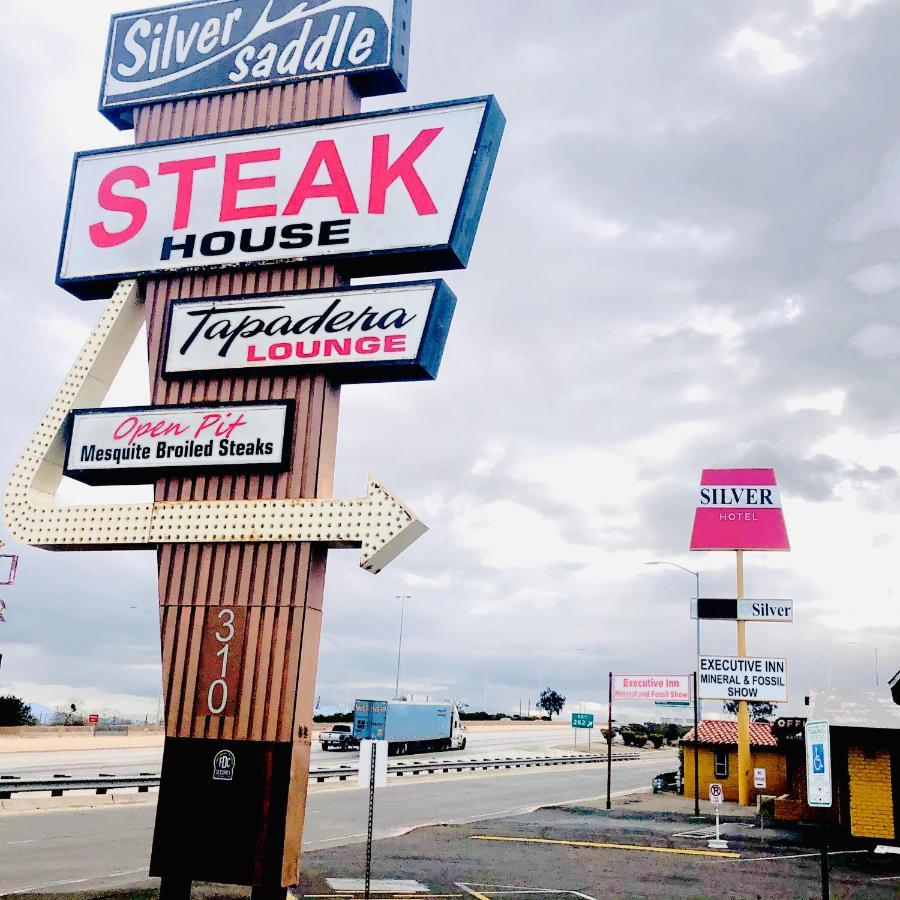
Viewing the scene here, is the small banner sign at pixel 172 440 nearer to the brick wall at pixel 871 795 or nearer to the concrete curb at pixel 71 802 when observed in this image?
the concrete curb at pixel 71 802

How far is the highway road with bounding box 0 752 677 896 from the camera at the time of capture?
19703 mm

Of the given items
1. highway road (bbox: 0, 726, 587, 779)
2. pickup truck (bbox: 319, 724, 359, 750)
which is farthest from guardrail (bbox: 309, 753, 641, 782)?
pickup truck (bbox: 319, 724, 359, 750)

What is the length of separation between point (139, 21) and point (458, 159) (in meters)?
7.75

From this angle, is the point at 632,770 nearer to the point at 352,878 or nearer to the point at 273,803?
the point at 352,878

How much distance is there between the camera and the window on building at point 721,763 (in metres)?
47.5

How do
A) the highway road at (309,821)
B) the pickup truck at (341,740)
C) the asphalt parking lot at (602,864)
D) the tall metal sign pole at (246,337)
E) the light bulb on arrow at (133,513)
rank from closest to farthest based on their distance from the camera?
the tall metal sign pole at (246,337) → the light bulb on arrow at (133,513) → the highway road at (309,821) → the asphalt parking lot at (602,864) → the pickup truck at (341,740)

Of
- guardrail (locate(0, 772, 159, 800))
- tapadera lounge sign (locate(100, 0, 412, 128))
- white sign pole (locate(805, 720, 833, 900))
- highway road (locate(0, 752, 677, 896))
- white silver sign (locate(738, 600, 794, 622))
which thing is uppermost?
tapadera lounge sign (locate(100, 0, 412, 128))

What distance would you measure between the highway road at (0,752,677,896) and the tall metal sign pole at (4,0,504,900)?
6.34m

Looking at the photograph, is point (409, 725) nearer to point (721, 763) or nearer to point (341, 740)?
point (341, 740)

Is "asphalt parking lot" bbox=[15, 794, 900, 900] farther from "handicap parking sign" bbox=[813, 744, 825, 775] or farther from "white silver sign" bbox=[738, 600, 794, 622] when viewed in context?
"white silver sign" bbox=[738, 600, 794, 622]

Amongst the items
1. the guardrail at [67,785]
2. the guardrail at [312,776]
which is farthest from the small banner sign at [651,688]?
the guardrail at [67,785]

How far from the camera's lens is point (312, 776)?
143ft

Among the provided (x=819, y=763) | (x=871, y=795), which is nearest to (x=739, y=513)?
(x=871, y=795)

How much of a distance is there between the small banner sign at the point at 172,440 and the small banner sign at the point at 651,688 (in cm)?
3365
